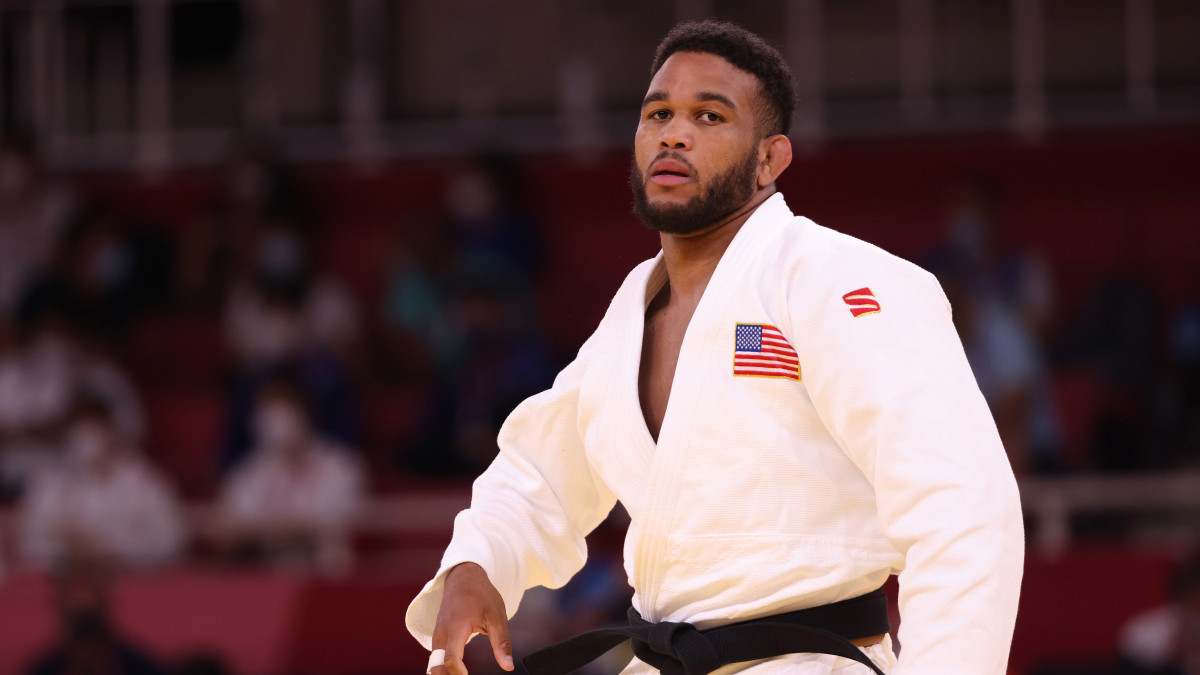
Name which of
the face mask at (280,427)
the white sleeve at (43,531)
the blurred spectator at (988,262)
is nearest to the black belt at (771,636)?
the blurred spectator at (988,262)

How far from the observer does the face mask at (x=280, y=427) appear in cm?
747

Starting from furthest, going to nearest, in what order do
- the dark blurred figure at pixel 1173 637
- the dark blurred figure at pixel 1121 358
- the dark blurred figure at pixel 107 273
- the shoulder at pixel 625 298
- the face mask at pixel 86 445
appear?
the dark blurred figure at pixel 107 273 < the face mask at pixel 86 445 < the dark blurred figure at pixel 1121 358 < the dark blurred figure at pixel 1173 637 < the shoulder at pixel 625 298

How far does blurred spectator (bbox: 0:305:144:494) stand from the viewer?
318 inches

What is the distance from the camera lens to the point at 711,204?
266 centimetres

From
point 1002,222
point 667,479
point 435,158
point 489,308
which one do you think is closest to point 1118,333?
point 1002,222

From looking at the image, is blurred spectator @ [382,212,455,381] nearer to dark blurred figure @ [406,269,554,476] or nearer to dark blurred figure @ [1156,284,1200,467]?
dark blurred figure @ [406,269,554,476]

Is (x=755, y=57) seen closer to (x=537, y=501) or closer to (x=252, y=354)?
(x=537, y=501)

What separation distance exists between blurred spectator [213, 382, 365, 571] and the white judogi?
433cm

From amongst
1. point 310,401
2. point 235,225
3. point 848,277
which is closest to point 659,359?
point 848,277

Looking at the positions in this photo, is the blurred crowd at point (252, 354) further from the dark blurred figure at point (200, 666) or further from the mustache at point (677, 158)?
the mustache at point (677, 158)

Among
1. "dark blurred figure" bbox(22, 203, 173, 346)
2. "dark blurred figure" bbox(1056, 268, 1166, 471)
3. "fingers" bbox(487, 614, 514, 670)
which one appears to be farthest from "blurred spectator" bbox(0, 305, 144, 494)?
"fingers" bbox(487, 614, 514, 670)

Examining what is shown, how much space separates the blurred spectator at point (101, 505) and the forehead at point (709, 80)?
5237 millimetres

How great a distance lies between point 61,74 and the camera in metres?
10.0

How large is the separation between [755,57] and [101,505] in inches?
221
